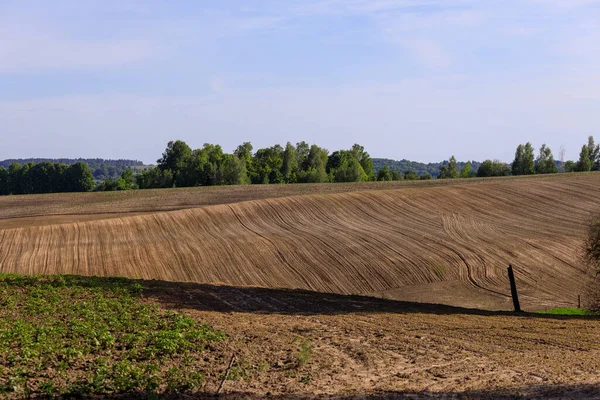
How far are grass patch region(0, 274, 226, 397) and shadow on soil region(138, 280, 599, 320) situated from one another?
5.46 ft

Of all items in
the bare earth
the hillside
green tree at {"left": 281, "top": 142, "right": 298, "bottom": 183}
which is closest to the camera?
the bare earth

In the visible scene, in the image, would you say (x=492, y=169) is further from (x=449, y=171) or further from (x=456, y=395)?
(x=456, y=395)

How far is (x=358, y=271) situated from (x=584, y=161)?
115 meters

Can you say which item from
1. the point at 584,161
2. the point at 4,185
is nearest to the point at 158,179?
the point at 4,185

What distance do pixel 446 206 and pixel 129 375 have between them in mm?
41146

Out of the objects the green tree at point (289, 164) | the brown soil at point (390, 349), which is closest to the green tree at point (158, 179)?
the green tree at point (289, 164)

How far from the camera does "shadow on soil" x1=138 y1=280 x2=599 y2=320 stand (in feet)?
66.6

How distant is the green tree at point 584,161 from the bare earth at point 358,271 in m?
76.5

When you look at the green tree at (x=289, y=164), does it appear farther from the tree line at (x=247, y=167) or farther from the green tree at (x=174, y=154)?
the green tree at (x=174, y=154)

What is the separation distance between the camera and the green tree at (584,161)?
133 m

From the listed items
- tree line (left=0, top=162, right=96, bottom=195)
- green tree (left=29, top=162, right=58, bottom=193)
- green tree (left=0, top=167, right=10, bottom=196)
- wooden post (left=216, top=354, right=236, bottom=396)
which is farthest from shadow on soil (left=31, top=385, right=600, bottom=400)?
green tree (left=0, top=167, right=10, bottom=196)

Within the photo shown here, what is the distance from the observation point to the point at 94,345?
1350 cm

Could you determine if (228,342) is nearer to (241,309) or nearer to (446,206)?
(241,309)

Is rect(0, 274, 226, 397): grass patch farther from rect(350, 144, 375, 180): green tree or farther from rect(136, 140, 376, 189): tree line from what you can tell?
rect(350, 144, 375, 180): green tree
